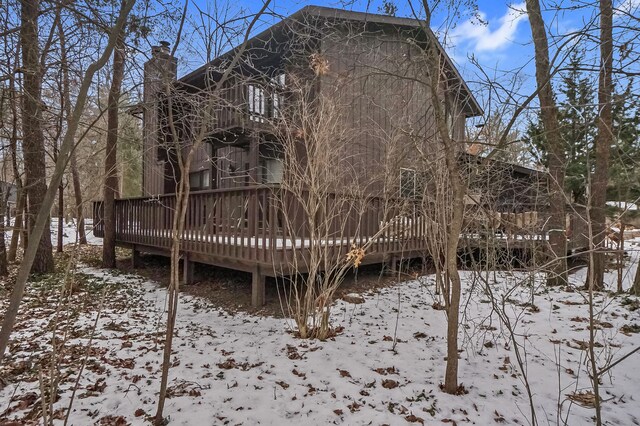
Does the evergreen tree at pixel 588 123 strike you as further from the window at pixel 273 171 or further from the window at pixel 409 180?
the window at pixel 273 171

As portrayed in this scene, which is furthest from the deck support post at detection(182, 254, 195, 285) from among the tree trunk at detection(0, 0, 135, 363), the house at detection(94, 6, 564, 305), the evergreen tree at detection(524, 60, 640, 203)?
the evergreen tree at detection(524, 60, 640, 203)

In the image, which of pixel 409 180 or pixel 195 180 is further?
pixel 195 180

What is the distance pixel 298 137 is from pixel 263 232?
1605 millimetres

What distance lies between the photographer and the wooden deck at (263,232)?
15.8ft

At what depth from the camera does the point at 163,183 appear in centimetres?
1198

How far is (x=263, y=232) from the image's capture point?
4.88m

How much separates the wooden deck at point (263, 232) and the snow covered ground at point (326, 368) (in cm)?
91

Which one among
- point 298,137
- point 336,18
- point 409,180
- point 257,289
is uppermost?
point 336,18

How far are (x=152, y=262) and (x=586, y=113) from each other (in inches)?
363

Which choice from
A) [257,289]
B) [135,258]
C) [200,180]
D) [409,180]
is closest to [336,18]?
[409,180]

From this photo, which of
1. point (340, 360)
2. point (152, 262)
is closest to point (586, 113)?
point (340, 360)

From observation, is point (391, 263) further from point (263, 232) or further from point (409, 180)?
point (263, 232)

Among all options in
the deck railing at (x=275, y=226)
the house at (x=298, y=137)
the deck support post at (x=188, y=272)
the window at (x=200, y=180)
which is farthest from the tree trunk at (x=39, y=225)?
the window at (x=200, y=180)

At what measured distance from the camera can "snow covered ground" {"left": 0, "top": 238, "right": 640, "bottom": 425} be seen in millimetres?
2689
